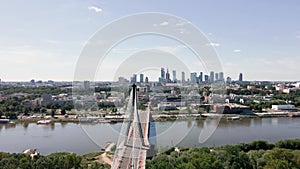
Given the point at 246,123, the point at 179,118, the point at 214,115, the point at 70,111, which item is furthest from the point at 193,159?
the point at 70,111

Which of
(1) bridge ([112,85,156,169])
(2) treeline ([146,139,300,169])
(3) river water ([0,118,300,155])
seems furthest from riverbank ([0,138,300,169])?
(3) river water ([0,118,300,155])

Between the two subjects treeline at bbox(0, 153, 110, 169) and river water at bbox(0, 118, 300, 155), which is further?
river water at bbox(0, 118, 300, 155)

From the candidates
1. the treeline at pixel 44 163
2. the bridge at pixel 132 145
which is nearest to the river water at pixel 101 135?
the bridge at pixel 132 145

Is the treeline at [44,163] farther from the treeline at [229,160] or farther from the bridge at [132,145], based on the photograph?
the treeline at [229,160]

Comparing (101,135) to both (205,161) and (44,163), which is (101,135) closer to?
(44,163)

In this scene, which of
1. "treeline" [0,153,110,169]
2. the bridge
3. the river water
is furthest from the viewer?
the river water

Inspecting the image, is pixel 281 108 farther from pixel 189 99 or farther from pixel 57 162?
pixel 57 162

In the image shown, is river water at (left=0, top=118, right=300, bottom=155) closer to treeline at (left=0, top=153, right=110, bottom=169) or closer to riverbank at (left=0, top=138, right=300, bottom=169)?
riverbank at (left=0, top=138, right=300, bottom=169)
